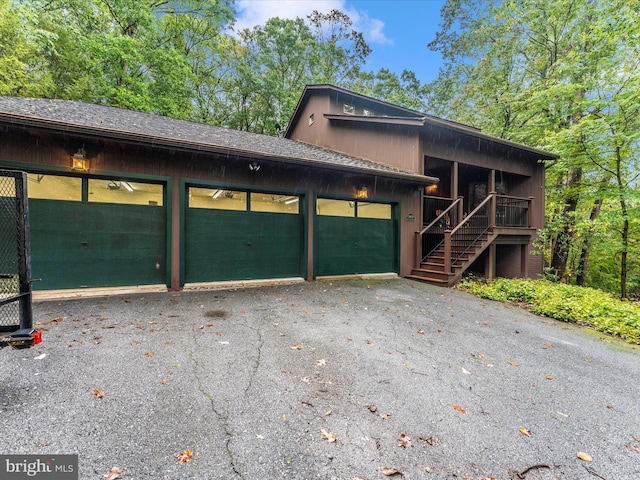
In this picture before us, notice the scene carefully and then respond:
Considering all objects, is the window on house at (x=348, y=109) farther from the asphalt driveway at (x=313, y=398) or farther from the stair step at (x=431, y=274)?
the asphalt driveway at (x=313, y=398)

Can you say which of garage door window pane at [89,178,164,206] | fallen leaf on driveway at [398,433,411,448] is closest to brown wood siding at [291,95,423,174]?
garage door window pane at [89,178,164,206]

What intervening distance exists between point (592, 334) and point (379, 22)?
26.4 m

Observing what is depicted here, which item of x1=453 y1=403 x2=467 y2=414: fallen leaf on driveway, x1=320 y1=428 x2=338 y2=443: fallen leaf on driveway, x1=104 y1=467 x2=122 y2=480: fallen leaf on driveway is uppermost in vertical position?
x1=104 y1=467 x2=122 y2=480: fallen leaf on driveway

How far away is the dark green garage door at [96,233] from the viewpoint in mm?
4699

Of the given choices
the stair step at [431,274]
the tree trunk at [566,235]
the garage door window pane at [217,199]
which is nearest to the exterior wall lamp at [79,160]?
the garage door window pane at [217,199]

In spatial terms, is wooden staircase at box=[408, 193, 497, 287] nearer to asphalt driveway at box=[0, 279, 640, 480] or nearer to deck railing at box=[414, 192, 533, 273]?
deck railing at box=[414, 192, 533, 273]

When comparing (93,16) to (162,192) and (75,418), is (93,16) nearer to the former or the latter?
(162,192)

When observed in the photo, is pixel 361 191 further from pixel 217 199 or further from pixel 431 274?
pixel 217 199

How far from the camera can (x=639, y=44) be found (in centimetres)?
775

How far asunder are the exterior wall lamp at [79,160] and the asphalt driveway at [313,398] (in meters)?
2.38

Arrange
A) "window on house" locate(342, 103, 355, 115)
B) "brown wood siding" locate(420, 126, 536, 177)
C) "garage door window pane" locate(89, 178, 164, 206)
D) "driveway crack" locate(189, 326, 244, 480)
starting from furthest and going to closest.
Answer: "window on house" locate(342, 103, 355, 115)
"brown wood siding" locate(420, 126, 536, 177)
"garage door window pane" locate(89, 178, 164, 206)
"driveway crack" locate(189, 326, 244, 480)

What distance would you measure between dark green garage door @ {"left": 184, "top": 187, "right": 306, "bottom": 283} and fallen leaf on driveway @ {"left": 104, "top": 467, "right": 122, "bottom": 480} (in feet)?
14.7

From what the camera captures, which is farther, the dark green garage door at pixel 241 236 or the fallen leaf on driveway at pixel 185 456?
the dark green garage door at pixel 241 236
